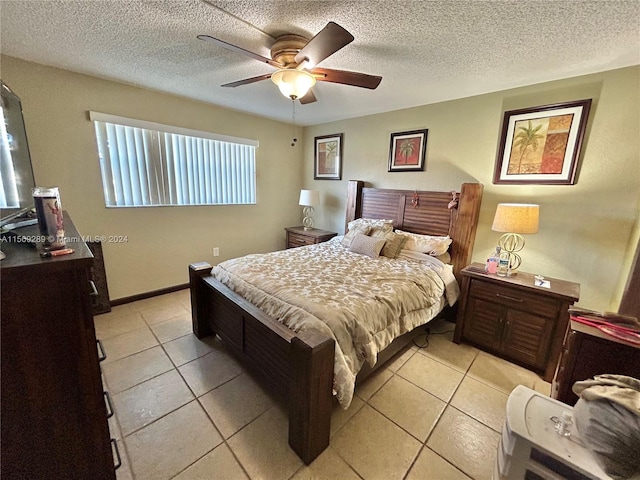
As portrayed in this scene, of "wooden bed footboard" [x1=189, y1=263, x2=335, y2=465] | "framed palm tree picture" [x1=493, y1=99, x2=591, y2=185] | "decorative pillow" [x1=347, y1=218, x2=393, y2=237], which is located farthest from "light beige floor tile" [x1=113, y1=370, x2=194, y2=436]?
"framed palm tree picture" [x1=493, y1=99, x2=591, y2=185]

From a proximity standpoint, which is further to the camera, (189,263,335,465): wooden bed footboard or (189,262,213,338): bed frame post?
(189,262,213,338): bed frame post

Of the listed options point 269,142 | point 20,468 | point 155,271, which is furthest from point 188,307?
point 269,142

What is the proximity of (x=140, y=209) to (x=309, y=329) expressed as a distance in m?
2.69

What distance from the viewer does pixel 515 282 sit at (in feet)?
6.78

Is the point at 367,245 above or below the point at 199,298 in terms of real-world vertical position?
above

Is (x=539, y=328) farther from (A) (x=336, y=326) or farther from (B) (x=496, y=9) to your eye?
(B) (x=496, y=9)

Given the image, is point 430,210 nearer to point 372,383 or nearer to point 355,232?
point 355,232

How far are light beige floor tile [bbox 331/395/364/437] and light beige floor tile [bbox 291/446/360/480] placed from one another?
0.15 metres

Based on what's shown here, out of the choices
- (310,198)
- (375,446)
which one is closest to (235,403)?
(375,446)

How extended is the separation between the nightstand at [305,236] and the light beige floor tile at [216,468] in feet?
8.99

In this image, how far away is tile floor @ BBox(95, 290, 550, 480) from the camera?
1322 mm

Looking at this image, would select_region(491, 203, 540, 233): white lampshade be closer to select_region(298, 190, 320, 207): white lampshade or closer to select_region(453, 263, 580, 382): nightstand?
A: select_region(453, 263, 580, 382): nightstand

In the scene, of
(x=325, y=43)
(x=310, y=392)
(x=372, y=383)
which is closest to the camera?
(x=310, y=392)

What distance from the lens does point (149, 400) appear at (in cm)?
169
